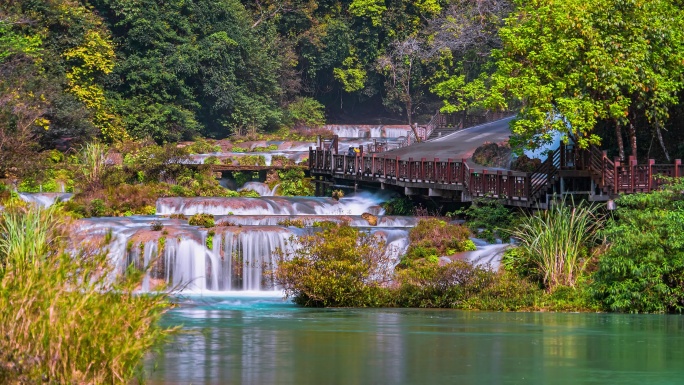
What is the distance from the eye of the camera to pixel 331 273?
28.2m

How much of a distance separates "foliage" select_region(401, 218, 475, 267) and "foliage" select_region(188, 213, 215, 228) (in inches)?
262

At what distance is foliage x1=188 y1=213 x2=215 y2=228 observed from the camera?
3709cm

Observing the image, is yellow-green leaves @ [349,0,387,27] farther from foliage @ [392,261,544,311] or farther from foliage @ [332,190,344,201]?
foliage @ [392,261,544,311]

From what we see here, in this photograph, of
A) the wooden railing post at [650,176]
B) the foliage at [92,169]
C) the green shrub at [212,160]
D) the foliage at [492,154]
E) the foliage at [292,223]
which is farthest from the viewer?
the green shrub at [212,160]

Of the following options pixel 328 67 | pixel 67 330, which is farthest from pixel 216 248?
pixel 328 67

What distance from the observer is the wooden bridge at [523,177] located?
31.6m

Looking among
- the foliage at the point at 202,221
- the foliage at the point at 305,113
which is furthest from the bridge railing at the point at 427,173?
the foliage at the point at 305,113

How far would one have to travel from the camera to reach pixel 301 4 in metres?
85.1

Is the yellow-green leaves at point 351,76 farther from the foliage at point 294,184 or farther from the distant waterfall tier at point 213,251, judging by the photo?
the distant waterfall tier at point 213,251

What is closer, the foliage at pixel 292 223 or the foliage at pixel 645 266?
the foliage at pixel 645 266

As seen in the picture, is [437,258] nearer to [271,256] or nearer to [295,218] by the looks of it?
[271,256]

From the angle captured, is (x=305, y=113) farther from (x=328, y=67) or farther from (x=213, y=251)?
(x=213, y=251)

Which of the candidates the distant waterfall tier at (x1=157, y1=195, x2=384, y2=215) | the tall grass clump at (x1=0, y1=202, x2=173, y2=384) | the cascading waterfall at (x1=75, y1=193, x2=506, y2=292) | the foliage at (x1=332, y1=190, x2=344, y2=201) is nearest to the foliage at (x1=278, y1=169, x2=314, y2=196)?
the foliage at (x1=332, y1=190, x2=344, y2=201)

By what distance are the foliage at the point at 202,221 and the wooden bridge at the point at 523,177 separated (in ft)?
28.1
